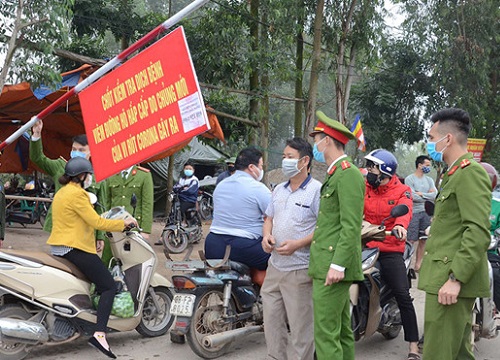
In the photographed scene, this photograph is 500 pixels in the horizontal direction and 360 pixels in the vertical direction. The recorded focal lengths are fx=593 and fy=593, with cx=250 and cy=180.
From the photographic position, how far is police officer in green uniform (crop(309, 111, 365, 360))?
3.73 m

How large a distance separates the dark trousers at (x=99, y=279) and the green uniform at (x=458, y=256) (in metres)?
2.60

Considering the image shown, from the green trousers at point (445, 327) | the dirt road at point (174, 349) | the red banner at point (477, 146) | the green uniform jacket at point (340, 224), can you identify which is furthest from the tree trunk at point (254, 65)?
the green trousers at point (445, 327)

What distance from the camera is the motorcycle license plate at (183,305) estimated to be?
4.65 metres

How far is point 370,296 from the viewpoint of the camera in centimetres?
496

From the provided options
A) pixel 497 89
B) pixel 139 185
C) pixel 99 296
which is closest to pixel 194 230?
pixel 139 185

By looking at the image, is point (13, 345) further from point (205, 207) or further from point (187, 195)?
point (205, 207)

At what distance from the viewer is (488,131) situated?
19.9 m

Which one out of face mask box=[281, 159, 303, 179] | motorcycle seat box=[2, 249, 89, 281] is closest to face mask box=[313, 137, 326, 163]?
face mask box=[281, 159, 303, 179]

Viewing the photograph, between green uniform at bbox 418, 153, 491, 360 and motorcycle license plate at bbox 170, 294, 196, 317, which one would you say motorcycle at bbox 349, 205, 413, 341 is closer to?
motorcycle license plate at bbox 170, 294, 196, 317

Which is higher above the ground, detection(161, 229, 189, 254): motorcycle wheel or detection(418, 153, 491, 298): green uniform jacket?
detection(418, 153, 491, 298): green uniform jacket

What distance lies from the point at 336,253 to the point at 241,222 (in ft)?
4.81

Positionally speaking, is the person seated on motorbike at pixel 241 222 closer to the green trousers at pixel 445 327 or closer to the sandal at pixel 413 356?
the sandal at pixel 413 356

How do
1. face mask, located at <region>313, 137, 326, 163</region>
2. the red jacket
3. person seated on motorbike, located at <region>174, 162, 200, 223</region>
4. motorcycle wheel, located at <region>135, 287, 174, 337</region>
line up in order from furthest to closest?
person seated on motorbike, located at <region>174, 162, 200, 223</region> < motorcycle wheel, located at <region>135, 287, 174, 337</region> < the red jacket < face mask, located at <region>313, 137, 326, 163</region>

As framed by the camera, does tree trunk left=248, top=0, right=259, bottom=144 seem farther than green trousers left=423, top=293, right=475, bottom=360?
Yes
